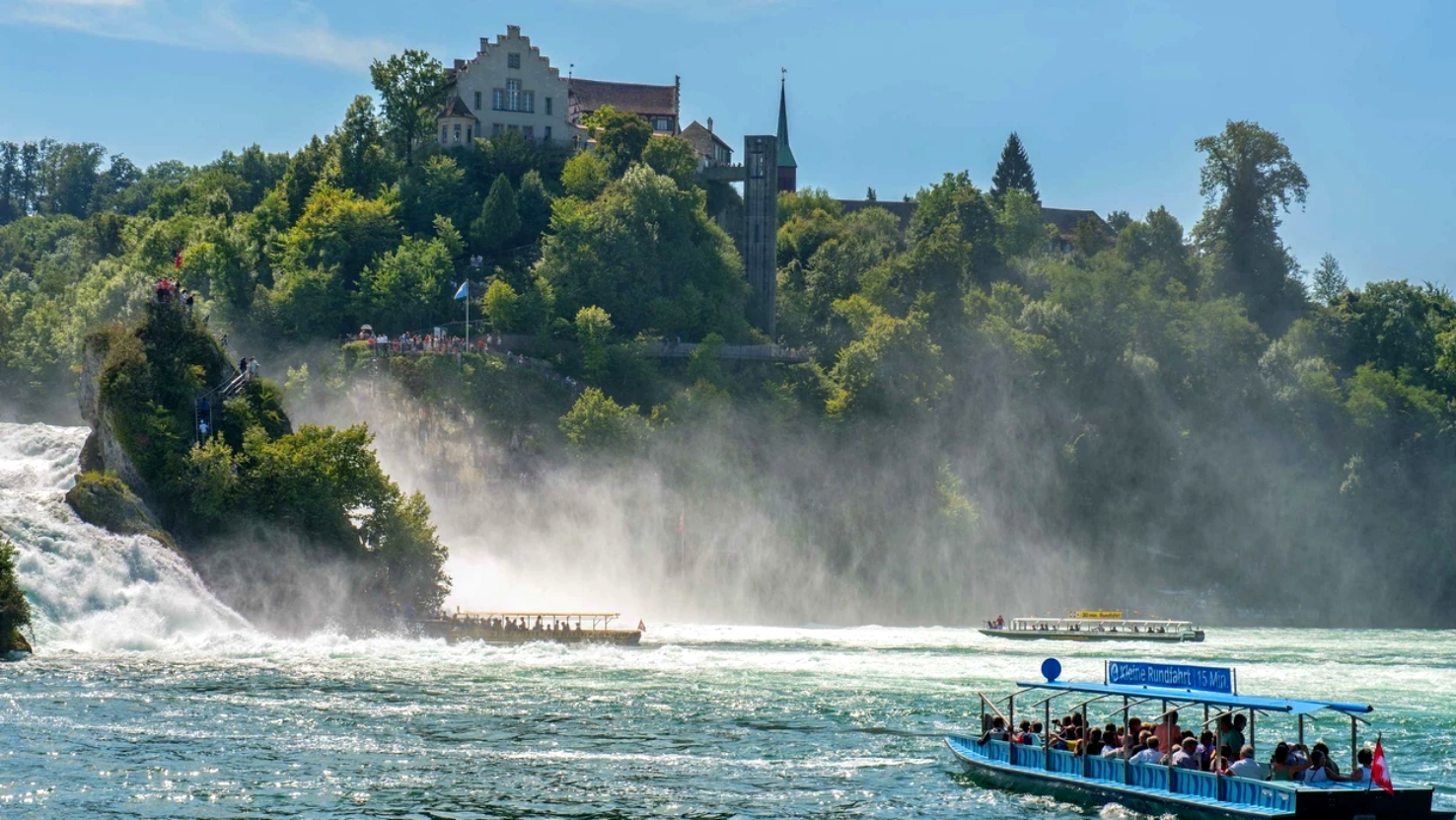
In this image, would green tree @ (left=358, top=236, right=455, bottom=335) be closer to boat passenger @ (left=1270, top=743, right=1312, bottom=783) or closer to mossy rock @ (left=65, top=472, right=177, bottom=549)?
mossy rock @ (left=65, top=472, right=177, bottom=549)

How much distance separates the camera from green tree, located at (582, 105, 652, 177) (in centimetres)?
17812

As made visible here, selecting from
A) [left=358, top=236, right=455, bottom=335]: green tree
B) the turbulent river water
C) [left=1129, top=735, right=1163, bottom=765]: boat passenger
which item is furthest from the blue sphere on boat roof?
[left=358, top=236, right=455, bottom=335]: green tree

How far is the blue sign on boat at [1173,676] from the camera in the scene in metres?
59.3

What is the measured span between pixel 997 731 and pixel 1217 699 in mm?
9660

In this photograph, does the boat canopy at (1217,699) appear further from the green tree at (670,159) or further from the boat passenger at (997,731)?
the green tree at (670,159)

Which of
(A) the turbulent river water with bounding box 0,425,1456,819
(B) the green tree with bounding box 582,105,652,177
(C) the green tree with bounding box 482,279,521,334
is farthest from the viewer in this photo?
(B) the green tree with bounding box 582,105,652,177

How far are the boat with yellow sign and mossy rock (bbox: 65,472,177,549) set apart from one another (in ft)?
175

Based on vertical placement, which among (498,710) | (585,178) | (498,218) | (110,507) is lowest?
(498,710)

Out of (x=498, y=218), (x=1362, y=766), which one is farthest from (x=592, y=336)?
(x=1362, y=766)

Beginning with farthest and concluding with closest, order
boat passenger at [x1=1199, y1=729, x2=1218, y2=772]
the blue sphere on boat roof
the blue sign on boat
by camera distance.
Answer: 1. the blue sphere on boat roof
2. the blue sign on boat
3. boat passenger at [x1=1199, y1=729, x2=1218, y2=772]

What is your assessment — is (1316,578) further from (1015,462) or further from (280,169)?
(280,169)

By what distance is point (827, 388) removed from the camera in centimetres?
16375

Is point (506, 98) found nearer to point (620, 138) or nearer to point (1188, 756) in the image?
point (620, 138)

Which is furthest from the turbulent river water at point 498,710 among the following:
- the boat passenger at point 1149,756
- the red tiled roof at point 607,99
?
the red tiled roof at point 607,99
